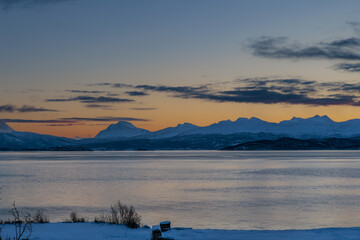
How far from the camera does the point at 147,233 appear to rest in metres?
20.1

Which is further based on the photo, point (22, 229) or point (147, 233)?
point (22, 229)

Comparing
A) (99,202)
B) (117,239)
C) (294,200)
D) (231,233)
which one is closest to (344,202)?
(294,200)

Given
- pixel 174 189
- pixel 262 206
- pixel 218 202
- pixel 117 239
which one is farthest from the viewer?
pixel 174 189

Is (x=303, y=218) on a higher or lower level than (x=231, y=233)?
lower

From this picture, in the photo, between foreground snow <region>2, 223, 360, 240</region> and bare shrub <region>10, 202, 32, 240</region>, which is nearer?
bare shrub <region>10, 202, 32, 240</region>

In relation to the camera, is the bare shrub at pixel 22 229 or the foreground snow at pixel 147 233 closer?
the bare shrub at pixel 22 229

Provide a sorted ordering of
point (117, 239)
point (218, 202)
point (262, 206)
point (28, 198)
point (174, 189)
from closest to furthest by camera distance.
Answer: point (117, 239) < point (262, 206) < point (218, 202) < point (28, 198) < point (174, 189)

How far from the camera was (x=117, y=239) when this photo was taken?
19078mm

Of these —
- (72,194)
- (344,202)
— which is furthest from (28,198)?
(344,202)

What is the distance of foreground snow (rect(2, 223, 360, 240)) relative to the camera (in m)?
19.0

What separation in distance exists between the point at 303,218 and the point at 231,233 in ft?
59.1

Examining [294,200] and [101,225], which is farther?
[294,200]

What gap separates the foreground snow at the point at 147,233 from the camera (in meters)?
19.0

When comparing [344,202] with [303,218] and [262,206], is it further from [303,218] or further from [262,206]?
[303,218]
